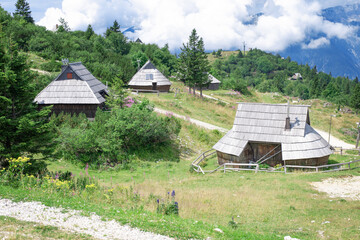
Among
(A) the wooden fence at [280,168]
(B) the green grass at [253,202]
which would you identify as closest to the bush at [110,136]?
(B) the green grass at [253,202]

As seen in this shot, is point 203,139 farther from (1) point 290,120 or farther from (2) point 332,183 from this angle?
(2) point 332,183

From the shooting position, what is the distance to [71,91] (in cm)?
3116

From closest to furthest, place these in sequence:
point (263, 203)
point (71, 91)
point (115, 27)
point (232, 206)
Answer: point (232, 206) → point (263, 203) → point (71, 91) → point (115, 27)

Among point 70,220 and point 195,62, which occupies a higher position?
point 195,62

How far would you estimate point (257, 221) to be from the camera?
12.7 m

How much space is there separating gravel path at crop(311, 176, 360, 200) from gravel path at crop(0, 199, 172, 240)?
37.3 feet

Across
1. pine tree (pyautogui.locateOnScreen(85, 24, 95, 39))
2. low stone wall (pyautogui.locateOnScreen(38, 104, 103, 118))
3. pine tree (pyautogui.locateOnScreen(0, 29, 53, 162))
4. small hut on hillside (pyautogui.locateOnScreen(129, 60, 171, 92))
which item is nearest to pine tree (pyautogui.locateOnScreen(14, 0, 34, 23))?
pine tree (pyautogui.locateOnScreen(85, 24, 95, 39))

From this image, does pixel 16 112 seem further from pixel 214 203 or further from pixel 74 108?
pixel 74 108

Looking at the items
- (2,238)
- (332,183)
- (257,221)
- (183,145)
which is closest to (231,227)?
(257,221)

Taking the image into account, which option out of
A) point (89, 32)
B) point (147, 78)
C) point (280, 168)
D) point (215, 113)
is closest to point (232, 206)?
point (280, 168)

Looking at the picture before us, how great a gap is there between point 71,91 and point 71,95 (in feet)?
1.66

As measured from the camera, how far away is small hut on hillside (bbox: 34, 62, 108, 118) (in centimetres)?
3055

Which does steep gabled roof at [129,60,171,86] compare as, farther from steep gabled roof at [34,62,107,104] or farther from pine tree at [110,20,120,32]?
pine tree at [110,20,120,32]

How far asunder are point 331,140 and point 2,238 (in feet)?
124
